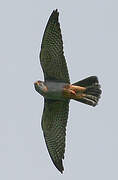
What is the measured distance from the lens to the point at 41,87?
21266 millimetres

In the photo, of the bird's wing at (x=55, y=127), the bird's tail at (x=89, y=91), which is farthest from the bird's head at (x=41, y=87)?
the bird's tail at (x=89, y=91)

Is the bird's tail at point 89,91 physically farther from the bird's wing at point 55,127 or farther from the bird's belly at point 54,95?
the bird's wing at point 55,127

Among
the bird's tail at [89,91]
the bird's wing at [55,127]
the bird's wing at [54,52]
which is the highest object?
the bird's wing at [54,52]

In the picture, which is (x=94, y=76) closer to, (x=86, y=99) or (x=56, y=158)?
(x=86, y=99)

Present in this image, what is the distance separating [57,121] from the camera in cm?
2200

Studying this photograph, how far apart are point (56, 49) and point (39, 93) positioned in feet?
4.29

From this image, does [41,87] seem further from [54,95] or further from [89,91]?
[89,91]

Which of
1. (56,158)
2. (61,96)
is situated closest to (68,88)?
(61,96)

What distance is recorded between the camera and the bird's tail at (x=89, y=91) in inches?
830

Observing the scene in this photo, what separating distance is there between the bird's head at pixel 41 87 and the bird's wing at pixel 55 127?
627mm

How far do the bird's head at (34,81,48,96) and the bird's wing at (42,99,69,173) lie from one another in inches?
24.7

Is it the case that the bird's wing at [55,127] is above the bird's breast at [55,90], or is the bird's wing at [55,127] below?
below

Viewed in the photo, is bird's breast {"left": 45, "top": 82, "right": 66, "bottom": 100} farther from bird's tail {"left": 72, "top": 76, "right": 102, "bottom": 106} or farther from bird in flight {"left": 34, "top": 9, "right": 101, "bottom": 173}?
bird's tail {"left": 72, "top": 76, "right": 102, "bottom": 106}

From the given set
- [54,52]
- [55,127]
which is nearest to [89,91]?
[54,52]
